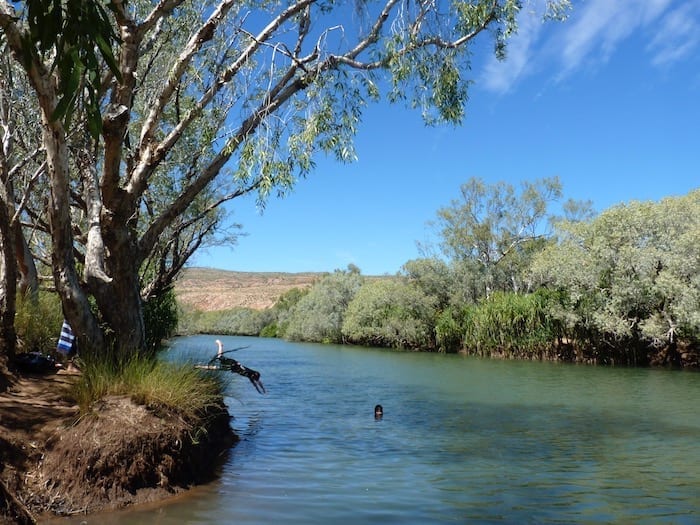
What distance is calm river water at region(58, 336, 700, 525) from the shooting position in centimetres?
656

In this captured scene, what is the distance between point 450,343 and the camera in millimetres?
46250

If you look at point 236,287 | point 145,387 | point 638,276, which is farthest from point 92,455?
point 236,287

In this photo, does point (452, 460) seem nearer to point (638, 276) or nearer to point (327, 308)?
point (638, 276)

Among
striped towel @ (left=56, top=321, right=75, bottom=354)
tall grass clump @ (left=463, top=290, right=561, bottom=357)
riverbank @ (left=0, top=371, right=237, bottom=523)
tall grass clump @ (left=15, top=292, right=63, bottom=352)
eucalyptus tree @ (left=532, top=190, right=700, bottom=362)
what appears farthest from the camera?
tall grass clump @ (left=463, top=290, right=561, bottom=357)

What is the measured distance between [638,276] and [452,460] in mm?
24750

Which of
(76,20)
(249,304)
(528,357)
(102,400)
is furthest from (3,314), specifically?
(249,304)

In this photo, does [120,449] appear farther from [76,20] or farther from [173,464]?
[76,20]

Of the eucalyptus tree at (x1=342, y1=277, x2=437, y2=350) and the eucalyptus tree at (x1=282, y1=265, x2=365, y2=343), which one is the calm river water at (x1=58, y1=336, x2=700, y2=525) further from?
the eucalyptus tree at (x1=282, y1=265, x2=365, y2=343)

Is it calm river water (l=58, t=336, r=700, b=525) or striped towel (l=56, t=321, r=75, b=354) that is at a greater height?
striped towel (l=56, t=321, r=75, b=354)

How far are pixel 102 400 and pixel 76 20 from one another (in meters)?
4.65

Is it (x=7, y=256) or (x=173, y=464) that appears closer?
(x=173, y=464)

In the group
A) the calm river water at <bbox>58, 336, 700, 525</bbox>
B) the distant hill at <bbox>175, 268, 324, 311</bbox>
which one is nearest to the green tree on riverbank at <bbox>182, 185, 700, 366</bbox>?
the calm river water at <bbox>58, 336, 700, 525</bbox>

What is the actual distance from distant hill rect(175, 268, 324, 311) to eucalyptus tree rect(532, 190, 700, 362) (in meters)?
73.7

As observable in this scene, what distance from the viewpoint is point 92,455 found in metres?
6.22
